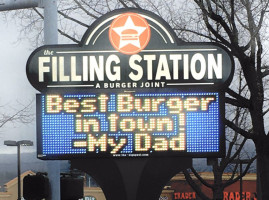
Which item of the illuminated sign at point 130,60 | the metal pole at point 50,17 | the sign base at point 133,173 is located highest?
the metal pole at point 50,17

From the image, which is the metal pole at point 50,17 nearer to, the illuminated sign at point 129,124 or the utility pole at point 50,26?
the utility pole at point 50,26

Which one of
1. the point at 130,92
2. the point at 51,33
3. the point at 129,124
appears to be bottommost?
the point at 129,124

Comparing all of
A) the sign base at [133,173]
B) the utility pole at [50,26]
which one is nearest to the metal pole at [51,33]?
the utility pole at [50,26]

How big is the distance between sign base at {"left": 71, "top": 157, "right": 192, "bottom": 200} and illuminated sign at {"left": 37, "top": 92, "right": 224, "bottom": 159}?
0.55m

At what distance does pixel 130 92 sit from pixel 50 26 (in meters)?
1.73

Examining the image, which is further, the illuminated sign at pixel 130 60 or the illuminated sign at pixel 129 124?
the illuminated sign at pixel 130 60

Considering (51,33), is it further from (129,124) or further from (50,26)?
(129,124)

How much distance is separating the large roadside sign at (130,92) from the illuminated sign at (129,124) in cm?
2

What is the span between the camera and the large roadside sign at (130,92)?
A: 10742mm

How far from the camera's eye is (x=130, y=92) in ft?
35.3

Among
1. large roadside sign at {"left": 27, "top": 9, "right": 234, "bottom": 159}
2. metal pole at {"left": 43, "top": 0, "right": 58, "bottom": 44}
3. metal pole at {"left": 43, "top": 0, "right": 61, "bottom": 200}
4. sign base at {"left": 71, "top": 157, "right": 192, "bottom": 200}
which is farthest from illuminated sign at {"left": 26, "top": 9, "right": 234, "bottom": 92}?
sign base at {"left": 71, "top": 157, "right": 192, "bottom": 200}

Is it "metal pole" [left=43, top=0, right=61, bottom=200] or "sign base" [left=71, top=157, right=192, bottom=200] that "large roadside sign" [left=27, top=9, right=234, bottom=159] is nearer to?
"metal pole" [left=43, top=0, right=61, bottom=200]

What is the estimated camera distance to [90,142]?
35.5 feet

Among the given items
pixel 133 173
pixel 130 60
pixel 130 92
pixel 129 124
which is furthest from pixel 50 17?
pixel 133 173
